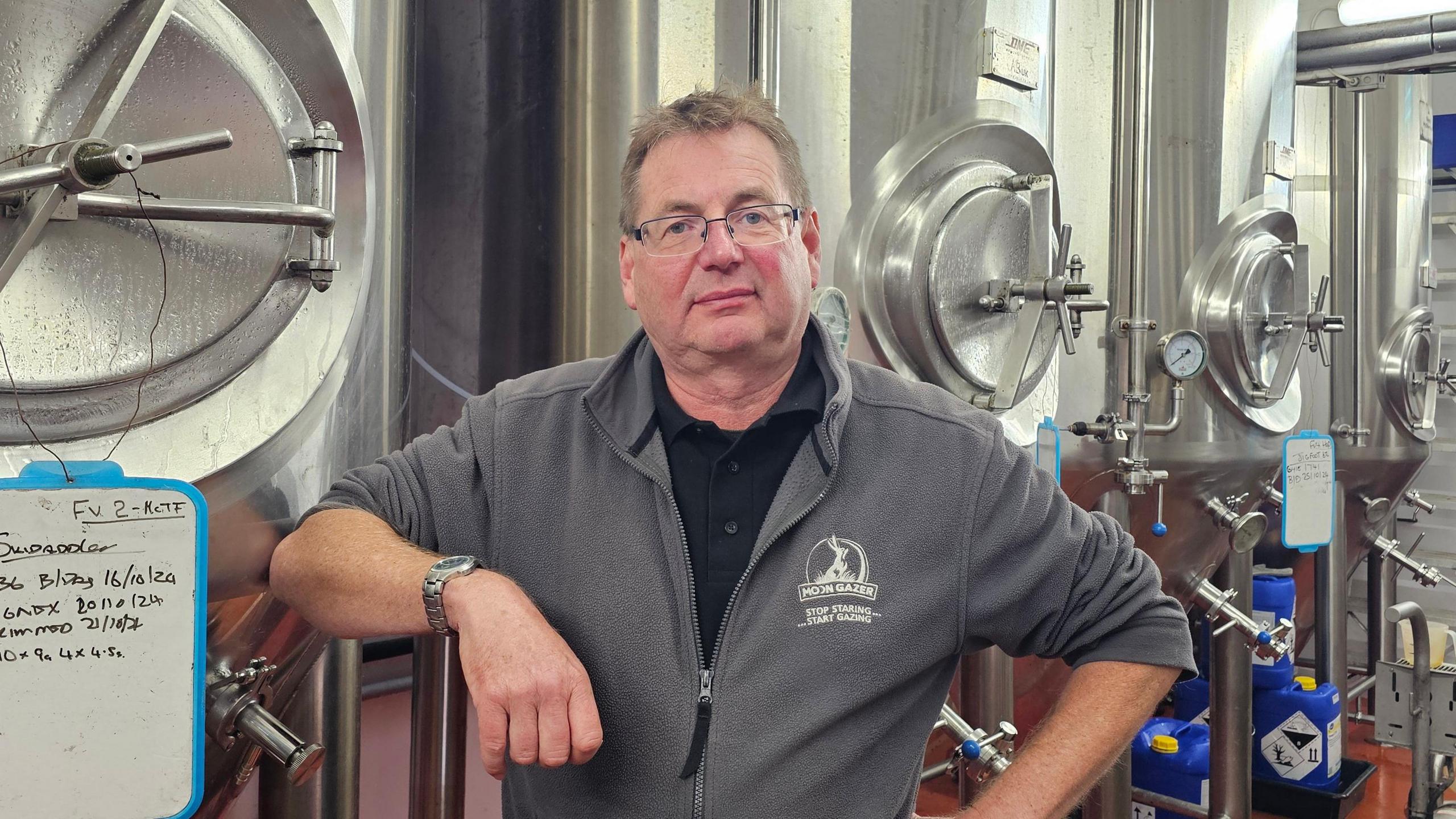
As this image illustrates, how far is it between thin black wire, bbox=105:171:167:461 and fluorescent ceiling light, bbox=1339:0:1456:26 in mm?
3282

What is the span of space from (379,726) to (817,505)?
4.48 feet

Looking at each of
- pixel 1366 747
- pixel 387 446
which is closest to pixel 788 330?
pixel 387 446

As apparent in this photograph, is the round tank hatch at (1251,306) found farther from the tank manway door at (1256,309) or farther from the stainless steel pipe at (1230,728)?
the stainless steel pipe at (1230,728)

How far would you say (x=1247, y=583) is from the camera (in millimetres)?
3129

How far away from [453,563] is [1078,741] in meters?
0.71

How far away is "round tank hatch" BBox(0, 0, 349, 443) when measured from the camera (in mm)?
898

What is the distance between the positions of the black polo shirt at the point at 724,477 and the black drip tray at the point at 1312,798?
275 centimetres

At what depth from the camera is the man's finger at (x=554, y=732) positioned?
3.23 feet

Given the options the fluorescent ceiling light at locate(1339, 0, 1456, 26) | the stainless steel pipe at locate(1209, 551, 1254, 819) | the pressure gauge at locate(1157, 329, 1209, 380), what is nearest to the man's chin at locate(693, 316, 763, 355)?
the pressure gauge at locate(1157, 329, 1209, 380)

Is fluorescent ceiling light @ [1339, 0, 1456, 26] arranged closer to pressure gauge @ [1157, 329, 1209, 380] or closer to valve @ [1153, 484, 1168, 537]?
pressure gauge @ [1157, 329, 1209, 380]

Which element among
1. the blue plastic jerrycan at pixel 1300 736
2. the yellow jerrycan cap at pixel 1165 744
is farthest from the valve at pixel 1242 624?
the blue plastic jerrycan at pixel 1300 736

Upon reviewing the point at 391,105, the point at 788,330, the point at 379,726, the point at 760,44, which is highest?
the point at 760,44

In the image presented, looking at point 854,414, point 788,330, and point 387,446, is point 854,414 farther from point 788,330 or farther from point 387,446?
point 387,446

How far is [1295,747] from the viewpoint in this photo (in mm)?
3402
